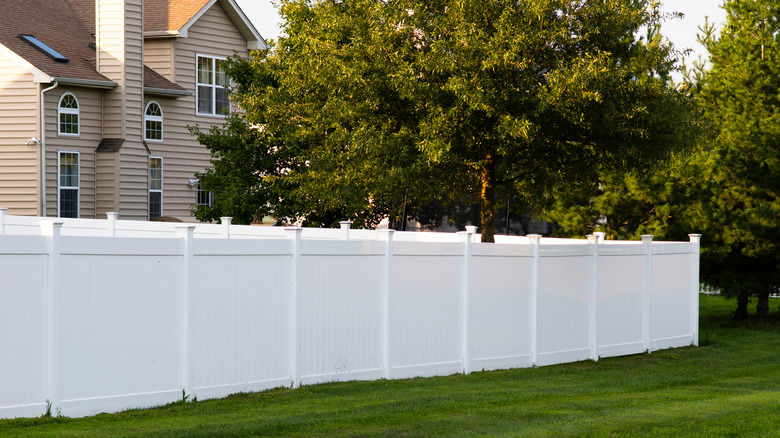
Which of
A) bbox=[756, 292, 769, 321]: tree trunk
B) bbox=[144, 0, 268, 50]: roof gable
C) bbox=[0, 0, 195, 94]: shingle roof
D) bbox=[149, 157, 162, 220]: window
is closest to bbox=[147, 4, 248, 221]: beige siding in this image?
bbox=[149, 157, 162, 220]: window

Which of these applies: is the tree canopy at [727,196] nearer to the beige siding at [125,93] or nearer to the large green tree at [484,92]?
the large green tree at [484,92]

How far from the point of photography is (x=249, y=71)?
21.6m

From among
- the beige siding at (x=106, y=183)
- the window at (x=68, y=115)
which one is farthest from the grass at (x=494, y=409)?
the window at (x=68, y=115)

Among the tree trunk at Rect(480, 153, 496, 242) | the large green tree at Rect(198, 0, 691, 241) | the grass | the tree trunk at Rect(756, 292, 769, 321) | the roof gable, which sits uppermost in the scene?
the roof gable

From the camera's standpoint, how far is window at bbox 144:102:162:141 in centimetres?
2612

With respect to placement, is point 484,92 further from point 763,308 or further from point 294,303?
point 763,308

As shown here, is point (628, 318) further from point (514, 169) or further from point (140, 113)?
point (140, 113)

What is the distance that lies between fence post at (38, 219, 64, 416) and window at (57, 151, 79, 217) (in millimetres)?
16328

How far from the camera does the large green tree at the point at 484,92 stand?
37.7 feet

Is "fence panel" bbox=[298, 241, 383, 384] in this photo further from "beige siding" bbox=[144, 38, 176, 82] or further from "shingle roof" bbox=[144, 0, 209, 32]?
"beige siding" bbox=[144, 38, 176, 82]

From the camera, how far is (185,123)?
1056 inches

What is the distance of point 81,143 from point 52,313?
16725 millimetres

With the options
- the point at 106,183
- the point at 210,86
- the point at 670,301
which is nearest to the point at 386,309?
the point at 670,301

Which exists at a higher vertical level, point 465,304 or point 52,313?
point 52,313
